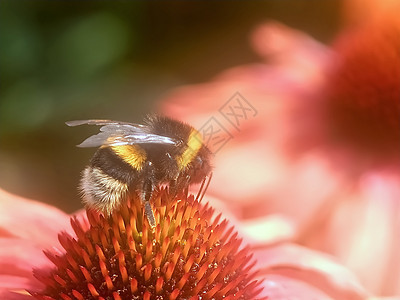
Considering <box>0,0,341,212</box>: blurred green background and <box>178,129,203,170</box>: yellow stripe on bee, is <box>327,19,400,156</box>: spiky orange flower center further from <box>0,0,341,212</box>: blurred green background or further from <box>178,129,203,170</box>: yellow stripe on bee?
<box>178,129,203,170</box>: yellow stripe on bee

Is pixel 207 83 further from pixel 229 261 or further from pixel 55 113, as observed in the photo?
pixel 229 261

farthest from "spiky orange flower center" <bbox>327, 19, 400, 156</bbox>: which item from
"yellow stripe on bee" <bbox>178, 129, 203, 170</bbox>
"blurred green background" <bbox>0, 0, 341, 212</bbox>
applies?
"yellow stripe on bee" <bbox>178, 129, 203, 170</bbox>

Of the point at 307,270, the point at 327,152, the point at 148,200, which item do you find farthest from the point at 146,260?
the point at 327,152

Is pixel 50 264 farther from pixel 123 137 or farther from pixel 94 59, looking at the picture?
pixel 94 59

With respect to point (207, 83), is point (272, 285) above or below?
below

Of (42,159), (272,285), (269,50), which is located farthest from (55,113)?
(272,285)

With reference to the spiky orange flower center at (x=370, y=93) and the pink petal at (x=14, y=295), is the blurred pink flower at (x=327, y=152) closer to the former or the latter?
the spiky orange flower center at (x=370, y=93)
